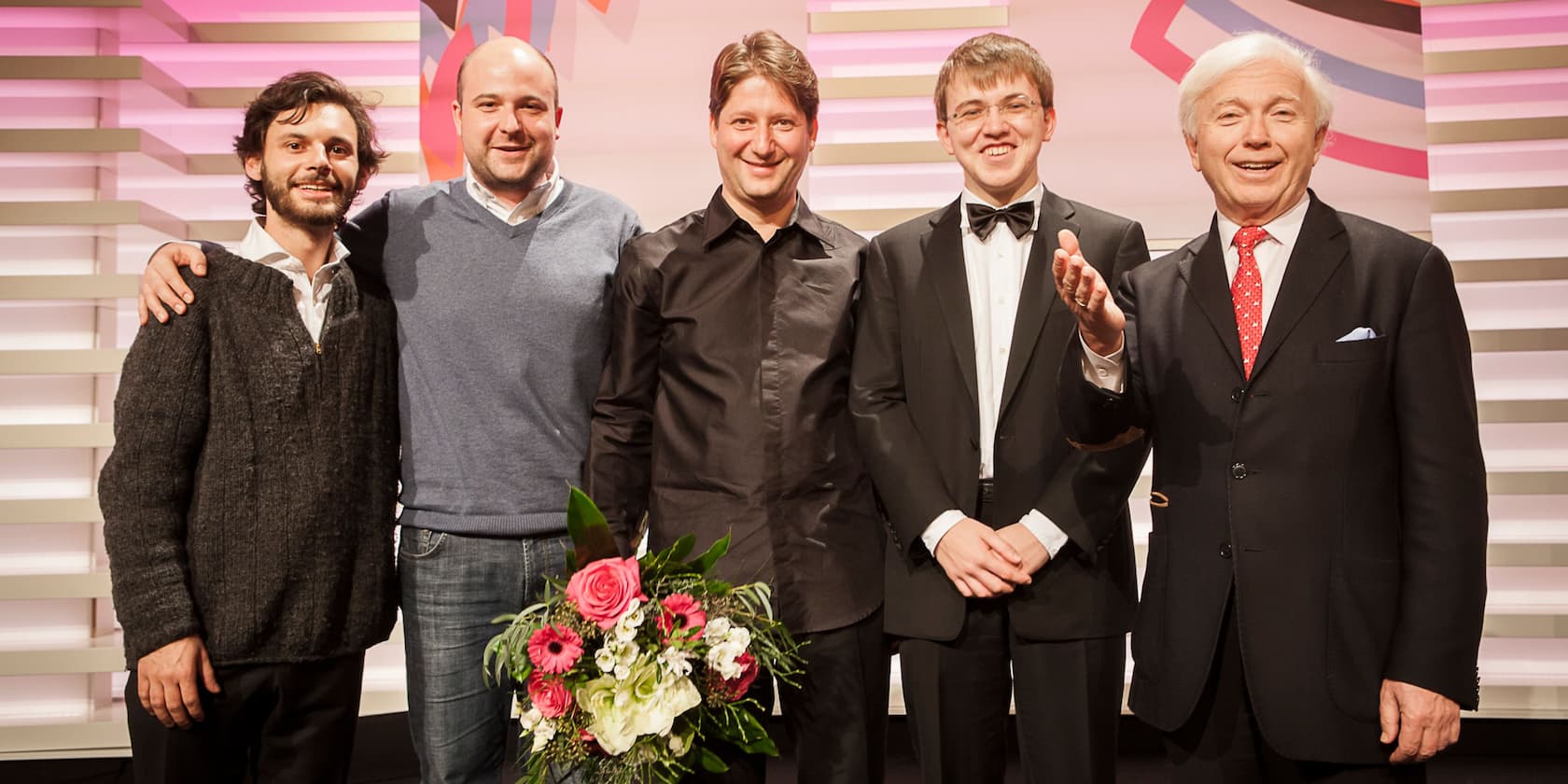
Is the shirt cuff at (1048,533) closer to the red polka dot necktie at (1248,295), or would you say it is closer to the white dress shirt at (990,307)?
the white dress shirt at (990,307)

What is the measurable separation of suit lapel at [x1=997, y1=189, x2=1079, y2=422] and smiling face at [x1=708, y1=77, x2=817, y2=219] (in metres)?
0.65

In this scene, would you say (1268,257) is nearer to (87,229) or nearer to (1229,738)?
(1229,738)

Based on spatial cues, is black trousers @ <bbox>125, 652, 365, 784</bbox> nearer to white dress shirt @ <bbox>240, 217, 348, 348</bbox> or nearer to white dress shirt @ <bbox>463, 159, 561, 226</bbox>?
white dress shirt @ <bbox>240, 217, 348, 348</bbox>

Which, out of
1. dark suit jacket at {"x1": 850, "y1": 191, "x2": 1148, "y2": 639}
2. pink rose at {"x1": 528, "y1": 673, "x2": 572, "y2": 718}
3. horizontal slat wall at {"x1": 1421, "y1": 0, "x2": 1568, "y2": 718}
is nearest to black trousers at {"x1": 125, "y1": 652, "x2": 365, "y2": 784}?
pink rose at {"x1": 528, "y1": 673, "x2": 572, "y2": 718}

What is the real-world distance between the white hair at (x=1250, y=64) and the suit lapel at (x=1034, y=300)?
1.20 ft

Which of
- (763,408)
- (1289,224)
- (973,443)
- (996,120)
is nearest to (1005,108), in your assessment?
(996,120)

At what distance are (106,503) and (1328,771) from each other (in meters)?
2.72

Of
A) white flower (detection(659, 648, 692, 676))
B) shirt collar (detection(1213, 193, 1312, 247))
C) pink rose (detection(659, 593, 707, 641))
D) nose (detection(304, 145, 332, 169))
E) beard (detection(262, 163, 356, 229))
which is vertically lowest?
white flower (detection(659, 648, 692, 676))

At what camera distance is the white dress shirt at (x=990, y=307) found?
7.75 ft

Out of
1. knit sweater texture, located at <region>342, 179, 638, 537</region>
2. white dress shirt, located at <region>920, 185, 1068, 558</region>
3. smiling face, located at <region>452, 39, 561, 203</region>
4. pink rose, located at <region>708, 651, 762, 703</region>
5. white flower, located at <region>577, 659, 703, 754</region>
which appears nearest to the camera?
white flower, located at <region>577, 659, 703, 754</region>

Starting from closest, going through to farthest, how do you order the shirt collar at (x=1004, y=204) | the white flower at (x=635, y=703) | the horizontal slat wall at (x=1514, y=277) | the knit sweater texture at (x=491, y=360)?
the white flower at (x=635, y=703)
the shirt collar at (x=1004, y=204)
the knit sweater texture at (x=491, y=360)
the horizontal slat wall at (x=1514, y=277)

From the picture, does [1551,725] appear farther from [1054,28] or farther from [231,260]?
[231,260]

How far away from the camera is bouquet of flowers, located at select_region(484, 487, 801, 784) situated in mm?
1944

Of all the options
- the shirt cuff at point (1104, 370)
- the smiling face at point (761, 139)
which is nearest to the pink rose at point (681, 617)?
the shirt cuff at point (1104, 370)
